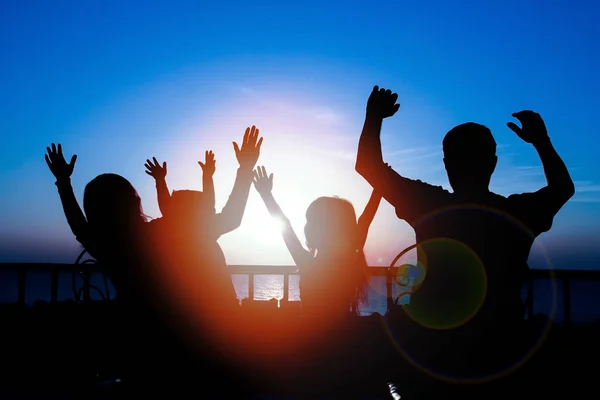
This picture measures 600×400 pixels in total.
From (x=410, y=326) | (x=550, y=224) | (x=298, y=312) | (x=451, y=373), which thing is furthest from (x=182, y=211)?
(x=550, y=224)

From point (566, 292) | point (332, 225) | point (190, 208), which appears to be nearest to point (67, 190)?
point (190, 208)

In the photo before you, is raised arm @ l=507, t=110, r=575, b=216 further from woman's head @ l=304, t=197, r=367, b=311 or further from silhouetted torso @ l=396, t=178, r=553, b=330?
woman's head @ l=304, t=197, r=367, b=311

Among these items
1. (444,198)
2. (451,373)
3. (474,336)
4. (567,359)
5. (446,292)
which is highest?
(444,198)

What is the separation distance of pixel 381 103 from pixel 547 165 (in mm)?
658

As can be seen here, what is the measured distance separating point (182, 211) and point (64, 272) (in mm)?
3663

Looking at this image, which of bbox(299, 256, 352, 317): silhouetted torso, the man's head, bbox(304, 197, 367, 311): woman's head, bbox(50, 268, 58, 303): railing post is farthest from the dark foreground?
bbox(50, 268, 58, 303): railing post

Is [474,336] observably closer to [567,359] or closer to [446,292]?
[446,292]

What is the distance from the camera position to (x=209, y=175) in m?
3.07

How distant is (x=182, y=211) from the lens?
240 centimetres

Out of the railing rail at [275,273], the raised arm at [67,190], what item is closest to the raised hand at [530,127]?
the raised arm at [67,190]

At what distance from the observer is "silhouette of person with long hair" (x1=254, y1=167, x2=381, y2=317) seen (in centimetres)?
263

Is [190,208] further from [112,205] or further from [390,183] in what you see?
[390,183]

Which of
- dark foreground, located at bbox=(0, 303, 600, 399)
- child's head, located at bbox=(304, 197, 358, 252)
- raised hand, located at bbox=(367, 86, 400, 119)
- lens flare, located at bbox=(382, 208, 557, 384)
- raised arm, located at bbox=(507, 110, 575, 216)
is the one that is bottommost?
dark foreground, located at bbox=(0, 303, 600, 399)

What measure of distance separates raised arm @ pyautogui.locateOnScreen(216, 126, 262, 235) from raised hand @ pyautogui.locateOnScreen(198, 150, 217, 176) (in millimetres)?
399
